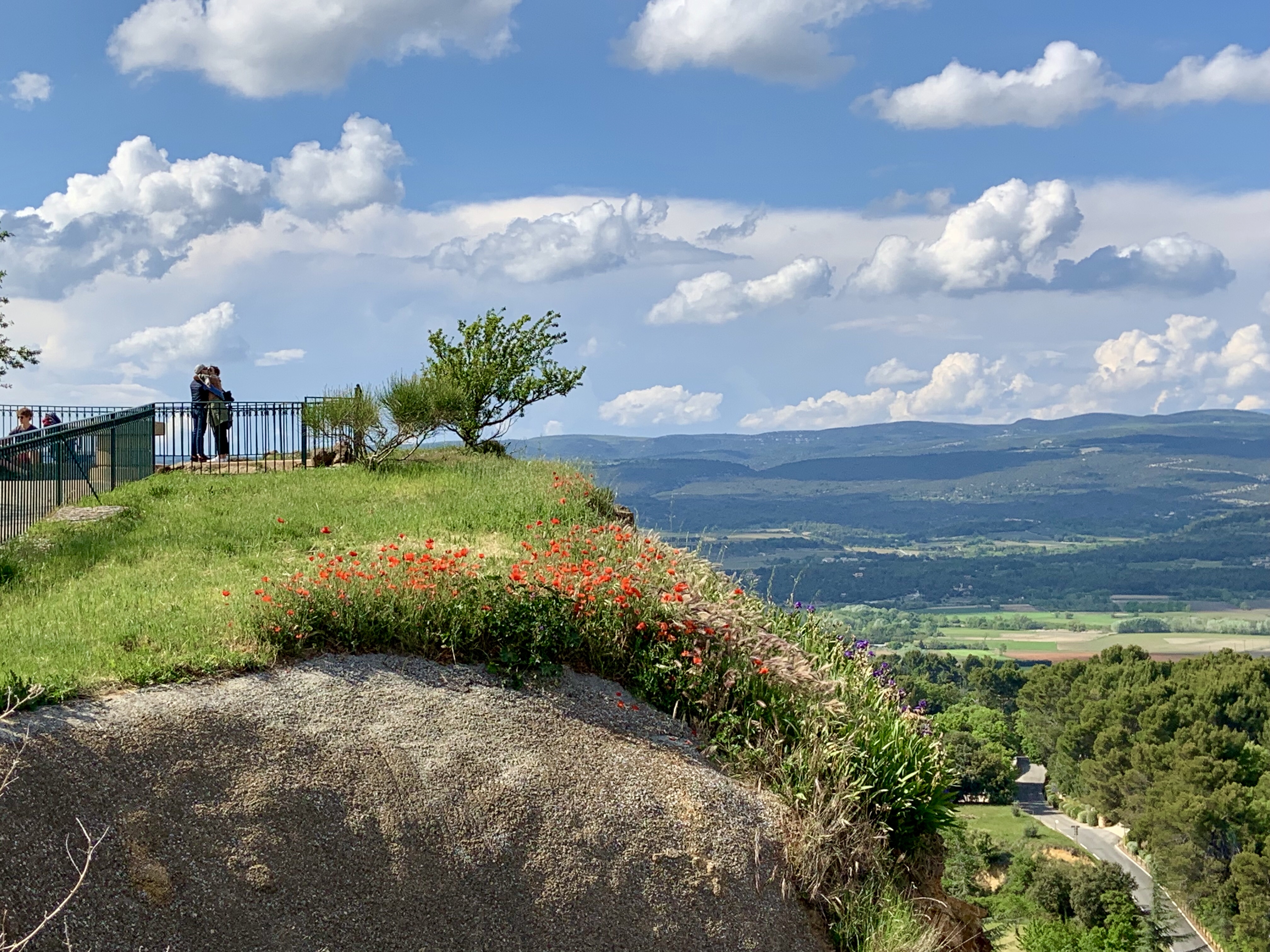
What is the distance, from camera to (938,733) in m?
9.92

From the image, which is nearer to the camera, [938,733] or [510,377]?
[938,733]

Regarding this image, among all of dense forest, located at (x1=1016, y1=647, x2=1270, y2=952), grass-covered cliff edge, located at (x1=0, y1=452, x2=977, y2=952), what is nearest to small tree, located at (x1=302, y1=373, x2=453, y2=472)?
grass-covered cliff edge, located at (x1=0, y1=452, x2=977, y2=952)

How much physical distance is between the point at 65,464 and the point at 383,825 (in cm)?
1289

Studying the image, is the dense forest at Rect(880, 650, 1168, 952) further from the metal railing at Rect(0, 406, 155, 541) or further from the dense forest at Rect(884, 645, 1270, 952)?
the metal railing at Rect(0, 406, 155, 541)

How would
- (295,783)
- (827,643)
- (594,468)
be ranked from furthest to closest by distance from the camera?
(594,468)
(827,643)
(295,783)

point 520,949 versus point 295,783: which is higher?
point 295,783

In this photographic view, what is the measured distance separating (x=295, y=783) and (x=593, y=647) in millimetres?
2837

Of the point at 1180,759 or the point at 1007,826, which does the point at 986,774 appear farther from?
the point at 1180,759

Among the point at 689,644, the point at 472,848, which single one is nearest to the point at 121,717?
the point at 472,848

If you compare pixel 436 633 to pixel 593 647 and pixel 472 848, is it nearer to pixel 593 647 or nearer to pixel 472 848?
pixel 593 647

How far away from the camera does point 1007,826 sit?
68812 millimetres

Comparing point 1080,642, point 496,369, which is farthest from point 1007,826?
point 1080,642

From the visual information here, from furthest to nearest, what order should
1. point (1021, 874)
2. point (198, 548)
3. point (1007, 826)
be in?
point (1007, 826) < point (1021, 874) < point (198, 548)

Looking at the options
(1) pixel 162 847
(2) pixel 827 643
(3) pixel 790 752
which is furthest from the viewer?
(2) pixel 827 643
